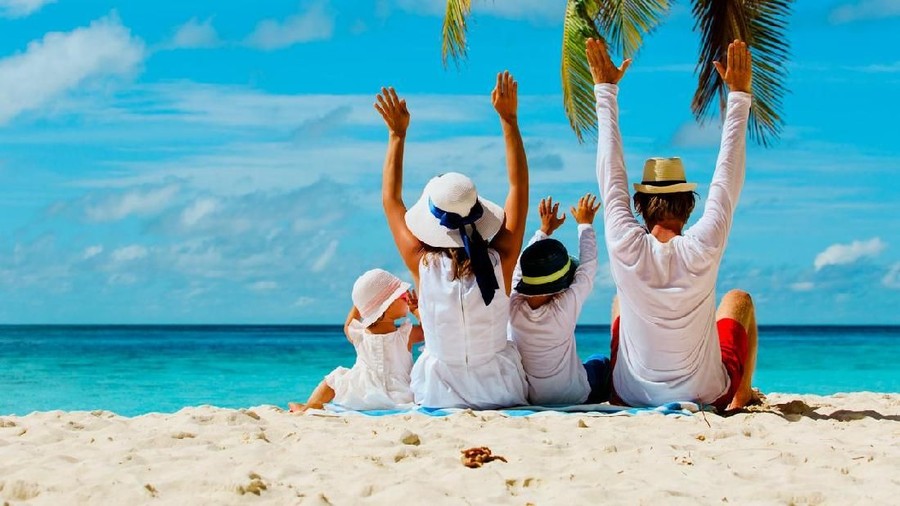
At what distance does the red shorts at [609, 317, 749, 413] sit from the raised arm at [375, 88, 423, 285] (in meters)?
1.20

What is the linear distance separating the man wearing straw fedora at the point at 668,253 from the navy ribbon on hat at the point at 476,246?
623 mm

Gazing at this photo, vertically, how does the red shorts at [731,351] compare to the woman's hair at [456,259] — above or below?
below

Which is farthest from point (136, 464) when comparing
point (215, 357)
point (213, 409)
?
point (215, 357)

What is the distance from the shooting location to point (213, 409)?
5617mm

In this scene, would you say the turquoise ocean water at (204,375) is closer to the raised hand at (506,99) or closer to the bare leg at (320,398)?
the bare leg at (320,398)

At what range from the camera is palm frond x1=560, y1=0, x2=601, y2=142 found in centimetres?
1080

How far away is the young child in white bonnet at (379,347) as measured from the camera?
235 inches

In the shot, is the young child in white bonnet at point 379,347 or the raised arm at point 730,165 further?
the young child in white bonnet at point 379,347

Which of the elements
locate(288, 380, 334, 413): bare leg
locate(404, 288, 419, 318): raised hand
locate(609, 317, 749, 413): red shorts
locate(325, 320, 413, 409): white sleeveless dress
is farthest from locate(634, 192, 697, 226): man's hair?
locate(288, 380, 334, 413): bare leg

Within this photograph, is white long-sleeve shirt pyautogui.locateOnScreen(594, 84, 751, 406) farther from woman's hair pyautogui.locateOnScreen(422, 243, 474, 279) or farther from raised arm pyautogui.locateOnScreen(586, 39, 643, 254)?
woman's hair pyautogui.locateOnScreen(422, 243, 474, 279)

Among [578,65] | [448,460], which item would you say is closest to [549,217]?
[448,460]

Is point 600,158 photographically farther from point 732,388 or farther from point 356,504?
point 356,504

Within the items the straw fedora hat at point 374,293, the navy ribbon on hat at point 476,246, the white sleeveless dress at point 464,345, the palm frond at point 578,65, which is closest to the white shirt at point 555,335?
the white sleeveless dress at point 464,345

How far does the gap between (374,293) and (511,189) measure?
1058mm
